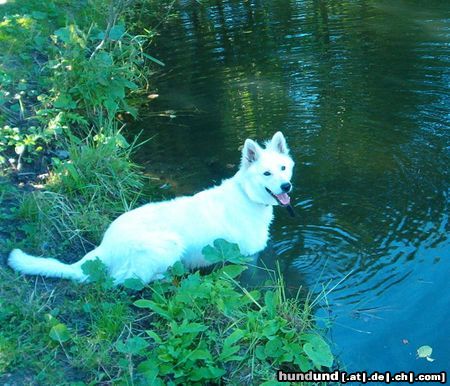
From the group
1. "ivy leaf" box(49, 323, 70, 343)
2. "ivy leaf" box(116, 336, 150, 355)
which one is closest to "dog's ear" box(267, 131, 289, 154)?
"ivy leaf" box(116, 336, 150, 355)

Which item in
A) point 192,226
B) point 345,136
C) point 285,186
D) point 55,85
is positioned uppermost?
point 55,85

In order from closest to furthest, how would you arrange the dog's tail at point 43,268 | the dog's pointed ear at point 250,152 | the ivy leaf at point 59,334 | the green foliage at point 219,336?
the green foliage at point 219,336 < the ivy leaf at point 59,334 < the dog's tail at point 43,268 < the dog's pointed ear at point 250,152

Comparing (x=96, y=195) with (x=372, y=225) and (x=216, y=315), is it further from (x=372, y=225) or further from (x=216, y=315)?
(x=372, y=225)

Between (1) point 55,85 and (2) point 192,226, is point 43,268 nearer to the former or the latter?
(2) point 192,226

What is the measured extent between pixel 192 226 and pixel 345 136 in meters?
3.50

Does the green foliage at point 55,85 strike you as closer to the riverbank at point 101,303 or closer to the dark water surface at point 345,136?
the riverbank at point 101,303

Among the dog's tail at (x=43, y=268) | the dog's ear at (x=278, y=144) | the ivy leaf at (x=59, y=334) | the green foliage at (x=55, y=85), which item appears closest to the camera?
the ivy leaf at (x=59, y=334)

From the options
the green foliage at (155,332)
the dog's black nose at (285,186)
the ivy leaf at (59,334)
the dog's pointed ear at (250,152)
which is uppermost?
the dog's pointed ear at (250,152)

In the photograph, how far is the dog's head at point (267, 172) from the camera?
5156 mm

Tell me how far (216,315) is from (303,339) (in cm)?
70

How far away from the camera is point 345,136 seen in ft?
25.4

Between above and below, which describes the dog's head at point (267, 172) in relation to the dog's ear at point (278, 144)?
below

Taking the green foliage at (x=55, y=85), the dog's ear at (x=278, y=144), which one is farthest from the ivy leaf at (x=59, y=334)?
the green foliage at (x=55, y=85)

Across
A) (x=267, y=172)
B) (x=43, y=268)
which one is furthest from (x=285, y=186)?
(x=43, y=268)
